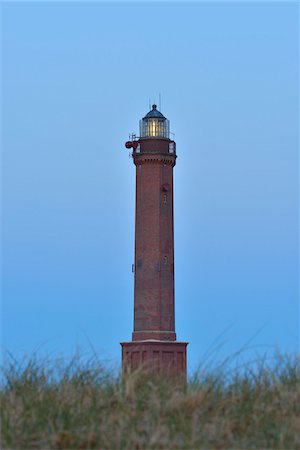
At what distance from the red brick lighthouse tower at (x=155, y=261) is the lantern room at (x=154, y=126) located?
1.55 meters

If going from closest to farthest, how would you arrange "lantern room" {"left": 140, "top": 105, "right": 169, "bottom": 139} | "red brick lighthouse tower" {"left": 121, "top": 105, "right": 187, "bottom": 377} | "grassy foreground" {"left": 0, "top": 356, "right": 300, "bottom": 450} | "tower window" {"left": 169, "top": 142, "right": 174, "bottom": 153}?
1. "grassy foreground" {"left": 0, "top": 356, "right": 300, "bottom": 450}
2. "red brick lighthouse tower" {"left": 121, "top": 105, "right": 187, "bottom": 377}
3. "tower window" {"left": 169, "top": 142, "right": 174, "bottom": 153}
4. "lantern room" {"left": 140, "top": 105, "right": 169, "bottom": 139}

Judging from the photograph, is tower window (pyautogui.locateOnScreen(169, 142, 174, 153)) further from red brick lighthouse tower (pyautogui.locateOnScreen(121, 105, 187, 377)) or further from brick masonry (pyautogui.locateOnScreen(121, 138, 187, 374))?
brick masonry (pyautogui.locateOnScreen(121, 138, 187, 374))

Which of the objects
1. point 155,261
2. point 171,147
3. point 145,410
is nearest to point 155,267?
point 155,261

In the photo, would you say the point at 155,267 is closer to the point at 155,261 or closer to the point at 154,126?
the point at 155,261

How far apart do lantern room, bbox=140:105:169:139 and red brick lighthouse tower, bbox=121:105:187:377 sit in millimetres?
1545

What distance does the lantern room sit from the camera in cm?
5344

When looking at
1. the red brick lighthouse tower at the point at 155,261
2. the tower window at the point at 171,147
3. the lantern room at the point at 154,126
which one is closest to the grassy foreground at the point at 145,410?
the red brick lighthouse tower at the point at 155,261

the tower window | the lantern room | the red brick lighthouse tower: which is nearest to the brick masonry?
the red brick lighthouse tower

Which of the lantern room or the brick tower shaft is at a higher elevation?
the lantern room

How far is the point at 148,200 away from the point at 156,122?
573cm

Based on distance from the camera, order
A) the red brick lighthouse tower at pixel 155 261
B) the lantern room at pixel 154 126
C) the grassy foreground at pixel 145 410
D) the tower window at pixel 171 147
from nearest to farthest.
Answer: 1. the grassy foreground at pixel 145 410
2. the red brick lighthouse tower at pixel 155 261
3. the tower window at pixel 171 147
4. the lantern room at pixel 154 126

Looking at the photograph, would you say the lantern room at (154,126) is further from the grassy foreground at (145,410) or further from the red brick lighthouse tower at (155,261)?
the grassy foreground at (145,410)

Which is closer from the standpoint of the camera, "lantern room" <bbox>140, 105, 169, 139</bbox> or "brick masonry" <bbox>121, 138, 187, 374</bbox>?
"brick masonry" <bbox>121, 138, 187, 374</bbox>

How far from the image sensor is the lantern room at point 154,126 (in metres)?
53.4
